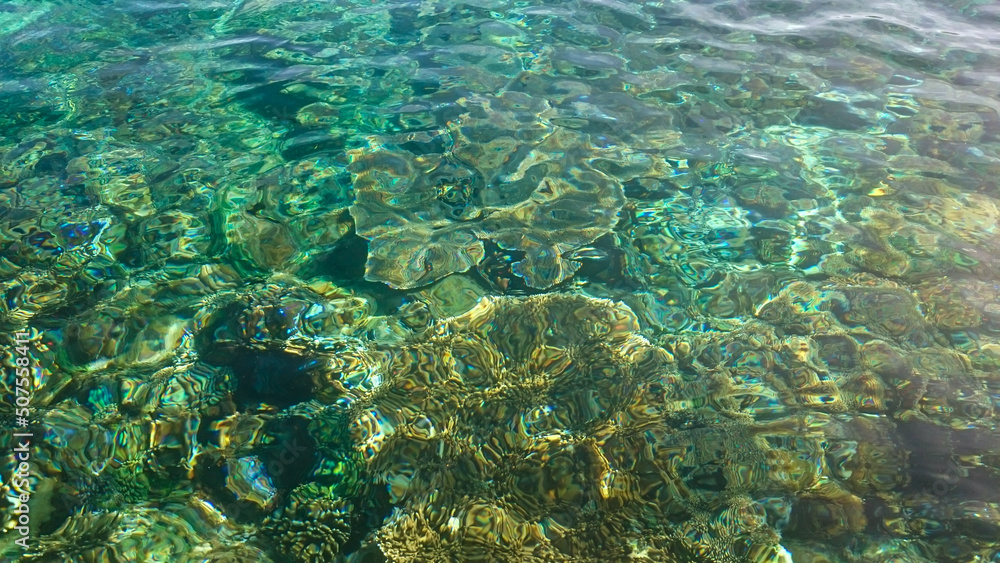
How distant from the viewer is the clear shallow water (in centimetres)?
206

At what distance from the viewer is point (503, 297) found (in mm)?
2885

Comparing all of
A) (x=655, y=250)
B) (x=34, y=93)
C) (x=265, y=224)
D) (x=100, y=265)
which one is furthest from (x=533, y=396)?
(x=34, y=93)

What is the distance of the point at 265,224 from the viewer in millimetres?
3227

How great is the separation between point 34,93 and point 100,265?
231 cm

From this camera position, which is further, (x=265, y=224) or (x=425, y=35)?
(x=425, y=35)

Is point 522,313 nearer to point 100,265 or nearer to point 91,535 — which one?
point 91,535

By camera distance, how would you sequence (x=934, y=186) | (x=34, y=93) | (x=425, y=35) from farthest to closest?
(x=425, y=35)
(x=34, y=93)
(x=934, y=186)

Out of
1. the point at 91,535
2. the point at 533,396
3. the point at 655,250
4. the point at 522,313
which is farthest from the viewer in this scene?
the point at 655,250

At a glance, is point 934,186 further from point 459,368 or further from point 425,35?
point 425,35

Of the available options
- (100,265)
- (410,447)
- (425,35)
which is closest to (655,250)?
(410,447)

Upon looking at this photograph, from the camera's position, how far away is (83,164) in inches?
142

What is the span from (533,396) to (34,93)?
4.22 metres

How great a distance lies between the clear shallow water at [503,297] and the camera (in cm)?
206

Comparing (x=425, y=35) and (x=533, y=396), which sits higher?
(x=425, y=35)
